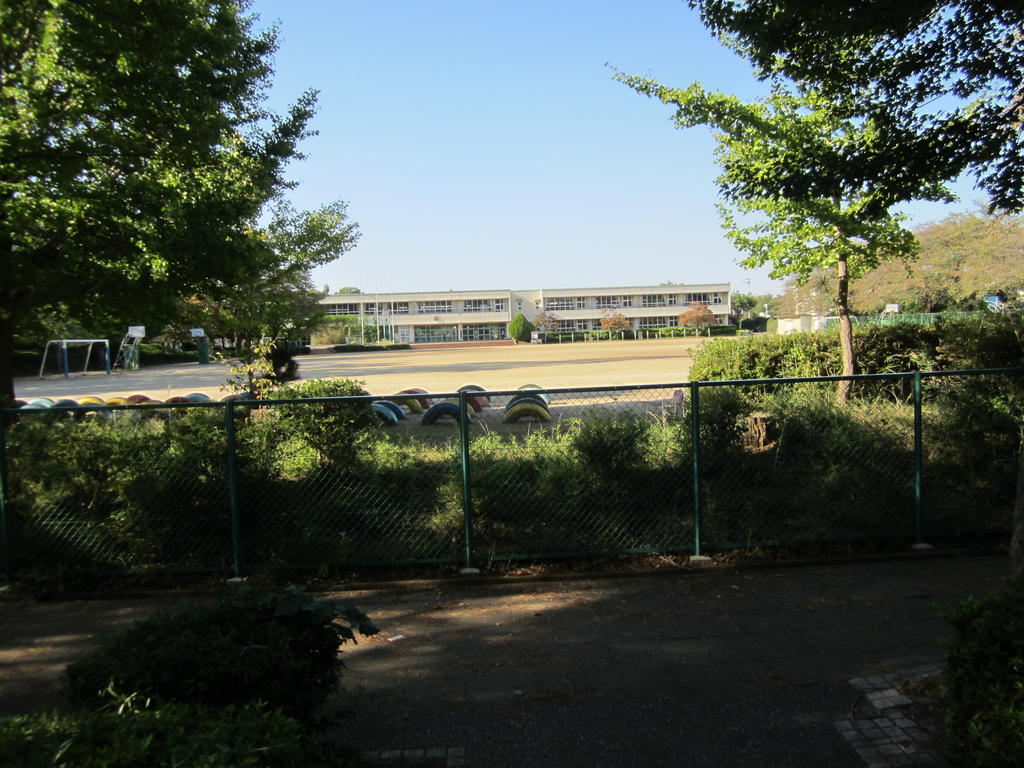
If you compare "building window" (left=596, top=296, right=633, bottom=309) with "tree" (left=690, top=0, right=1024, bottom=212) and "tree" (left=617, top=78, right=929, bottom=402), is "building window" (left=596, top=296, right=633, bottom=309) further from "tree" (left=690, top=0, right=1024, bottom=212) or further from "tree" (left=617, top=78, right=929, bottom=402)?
A: "tree" (left=690, top=0, right=1024, bottom=212)

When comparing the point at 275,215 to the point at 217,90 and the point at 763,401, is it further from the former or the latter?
the point at 763,401

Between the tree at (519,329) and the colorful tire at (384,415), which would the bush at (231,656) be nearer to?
the colorful tire at (384,415)

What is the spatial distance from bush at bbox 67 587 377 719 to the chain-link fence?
3.53 meters

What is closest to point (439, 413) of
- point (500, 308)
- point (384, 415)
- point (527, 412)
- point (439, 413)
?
point (439, 413)

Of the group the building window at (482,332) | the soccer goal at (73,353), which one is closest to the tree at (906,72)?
the soccer goal at (73,353)

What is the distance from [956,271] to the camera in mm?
39094

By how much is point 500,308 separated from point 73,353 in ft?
251

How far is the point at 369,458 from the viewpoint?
7.20 meters

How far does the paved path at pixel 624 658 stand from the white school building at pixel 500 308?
113 metres

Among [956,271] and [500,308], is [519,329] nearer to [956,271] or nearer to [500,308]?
[500,308]

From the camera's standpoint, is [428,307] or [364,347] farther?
[428,307]

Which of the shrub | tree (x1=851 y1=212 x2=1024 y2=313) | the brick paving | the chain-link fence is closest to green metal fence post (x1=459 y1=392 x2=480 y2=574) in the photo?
the chain-link fence

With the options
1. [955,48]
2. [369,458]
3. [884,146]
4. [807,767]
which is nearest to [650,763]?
Answer: [807,767]

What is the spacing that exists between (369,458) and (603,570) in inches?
94.8
